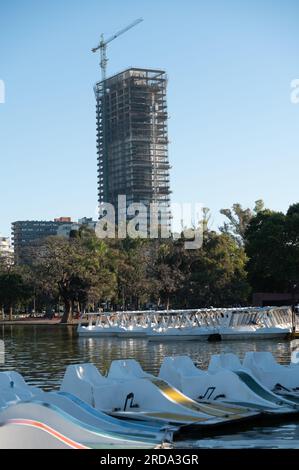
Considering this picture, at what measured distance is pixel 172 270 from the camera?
9000cm

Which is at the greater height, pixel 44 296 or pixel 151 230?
pixel 151 230

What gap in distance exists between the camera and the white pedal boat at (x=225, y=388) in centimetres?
2094

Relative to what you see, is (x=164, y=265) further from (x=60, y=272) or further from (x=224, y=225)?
(x=224, y=225)

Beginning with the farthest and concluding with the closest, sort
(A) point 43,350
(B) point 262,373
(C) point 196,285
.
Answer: (C) point 196,285 < (A) point 43,350 < (B) point 262,373

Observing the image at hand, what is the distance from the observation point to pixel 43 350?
49.6 meters

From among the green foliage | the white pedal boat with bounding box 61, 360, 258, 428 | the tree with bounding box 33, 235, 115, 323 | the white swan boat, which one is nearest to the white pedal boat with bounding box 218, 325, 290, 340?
the white swan boat

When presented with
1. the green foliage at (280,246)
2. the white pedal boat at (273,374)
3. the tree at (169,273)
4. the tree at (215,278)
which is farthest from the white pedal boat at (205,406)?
the tree at (169,273)

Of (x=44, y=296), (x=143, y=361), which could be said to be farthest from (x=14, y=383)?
(x=44, y=296)

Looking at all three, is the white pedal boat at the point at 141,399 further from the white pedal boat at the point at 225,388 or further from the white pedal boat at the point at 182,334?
the white pedal boat at the point at 182,334

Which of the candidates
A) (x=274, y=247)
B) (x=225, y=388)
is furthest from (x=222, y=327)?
(x=225, y=388)

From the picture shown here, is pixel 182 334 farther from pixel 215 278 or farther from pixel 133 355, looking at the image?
pixel 215 278

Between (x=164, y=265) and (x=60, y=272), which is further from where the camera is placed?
(x=60, y=272)
